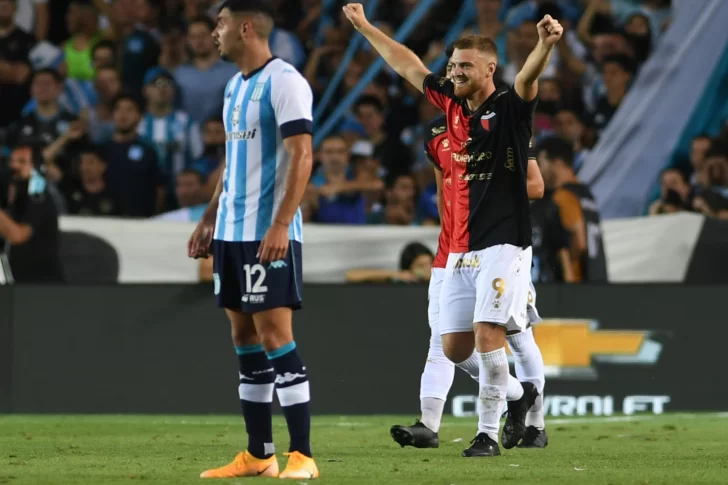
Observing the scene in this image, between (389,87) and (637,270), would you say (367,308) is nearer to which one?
(637,270)

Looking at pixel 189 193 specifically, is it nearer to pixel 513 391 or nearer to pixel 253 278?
pixel 513 391

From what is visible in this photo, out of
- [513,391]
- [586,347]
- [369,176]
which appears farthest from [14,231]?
[513,391]

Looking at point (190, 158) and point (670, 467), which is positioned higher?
point (190, 158)

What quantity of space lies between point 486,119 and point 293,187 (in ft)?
5.31

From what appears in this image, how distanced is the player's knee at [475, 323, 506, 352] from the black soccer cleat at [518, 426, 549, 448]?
1179 mm

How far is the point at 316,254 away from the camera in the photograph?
43.3ft

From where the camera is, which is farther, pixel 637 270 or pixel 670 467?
pixel 637 270

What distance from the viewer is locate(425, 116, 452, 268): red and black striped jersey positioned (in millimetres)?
7852

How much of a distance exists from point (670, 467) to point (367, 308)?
16.2ft

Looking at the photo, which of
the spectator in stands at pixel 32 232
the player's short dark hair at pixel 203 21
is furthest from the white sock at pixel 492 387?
A: the player's short dark hair at pixel 203 21

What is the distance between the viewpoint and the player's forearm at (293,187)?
6.18 m

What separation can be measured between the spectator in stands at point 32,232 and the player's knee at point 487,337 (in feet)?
19.7

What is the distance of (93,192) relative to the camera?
45.6 ft

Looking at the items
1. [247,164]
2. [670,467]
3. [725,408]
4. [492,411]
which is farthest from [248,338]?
[725,408]
